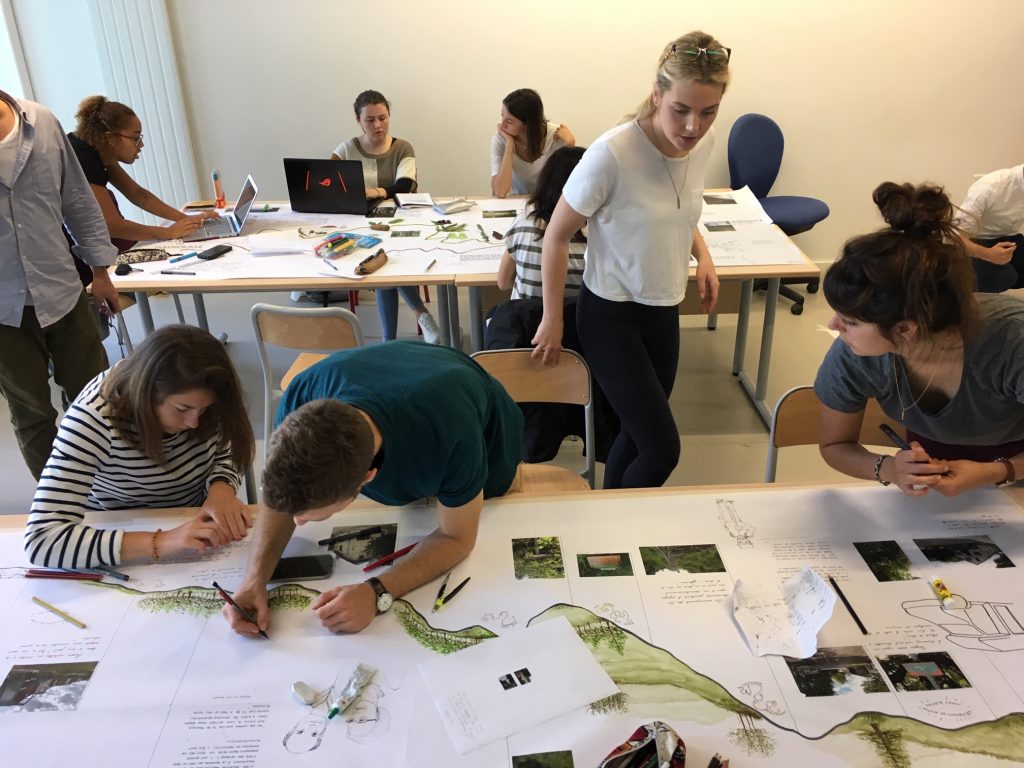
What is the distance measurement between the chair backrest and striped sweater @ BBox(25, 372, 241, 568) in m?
3.66

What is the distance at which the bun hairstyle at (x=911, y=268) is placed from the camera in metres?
1.22

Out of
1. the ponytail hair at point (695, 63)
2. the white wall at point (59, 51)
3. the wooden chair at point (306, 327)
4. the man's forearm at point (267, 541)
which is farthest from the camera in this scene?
the white wall at point (59, 51)

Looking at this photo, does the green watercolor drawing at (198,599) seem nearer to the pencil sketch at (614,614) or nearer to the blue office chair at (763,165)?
the pencil sketch at (614,614)

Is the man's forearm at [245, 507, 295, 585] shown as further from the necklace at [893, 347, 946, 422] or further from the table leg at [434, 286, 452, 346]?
the table leg at [434, 286, 452, 346]

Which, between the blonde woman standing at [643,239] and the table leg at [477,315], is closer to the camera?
the blonde woman standing at [643,239]

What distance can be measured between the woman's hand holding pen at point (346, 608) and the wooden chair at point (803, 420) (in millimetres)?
1010

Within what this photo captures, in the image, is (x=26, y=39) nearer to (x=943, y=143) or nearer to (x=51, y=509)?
(x=51, y=509)

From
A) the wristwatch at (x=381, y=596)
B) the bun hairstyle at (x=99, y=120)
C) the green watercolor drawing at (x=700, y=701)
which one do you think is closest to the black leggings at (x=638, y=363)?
the green watercolor drawing at (x=700, y=701)

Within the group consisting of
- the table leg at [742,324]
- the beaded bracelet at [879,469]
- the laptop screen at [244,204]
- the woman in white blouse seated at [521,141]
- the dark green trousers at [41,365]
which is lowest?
the table leg at [742,324]

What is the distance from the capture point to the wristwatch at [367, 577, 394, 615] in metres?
1.23

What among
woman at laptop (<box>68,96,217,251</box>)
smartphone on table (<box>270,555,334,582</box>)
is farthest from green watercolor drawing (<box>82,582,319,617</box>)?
woman at laptop (<box>68,96,217,251</box>)

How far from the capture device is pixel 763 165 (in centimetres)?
434

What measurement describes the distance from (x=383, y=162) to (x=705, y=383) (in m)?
2.07

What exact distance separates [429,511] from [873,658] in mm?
818
